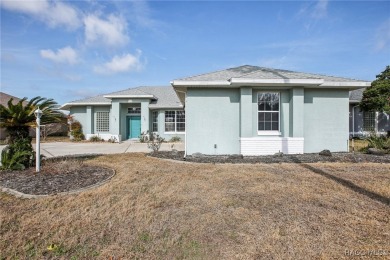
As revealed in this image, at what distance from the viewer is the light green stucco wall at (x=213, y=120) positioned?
10906mm

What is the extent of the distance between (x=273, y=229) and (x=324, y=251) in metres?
0.77

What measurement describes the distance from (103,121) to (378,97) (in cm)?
2479

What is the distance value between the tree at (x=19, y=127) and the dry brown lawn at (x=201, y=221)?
275 cm

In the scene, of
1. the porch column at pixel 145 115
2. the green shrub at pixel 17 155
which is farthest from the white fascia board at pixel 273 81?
the porch column at pixel 145 115

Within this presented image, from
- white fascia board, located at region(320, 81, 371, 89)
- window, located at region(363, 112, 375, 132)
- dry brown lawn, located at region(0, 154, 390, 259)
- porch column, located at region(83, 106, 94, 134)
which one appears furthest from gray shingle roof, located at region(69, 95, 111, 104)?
window, located at region(363, 112, 375, 132)

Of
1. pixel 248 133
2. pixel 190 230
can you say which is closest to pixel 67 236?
pixel 190 230

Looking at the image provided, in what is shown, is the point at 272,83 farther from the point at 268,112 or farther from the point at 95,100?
the point at 95,100

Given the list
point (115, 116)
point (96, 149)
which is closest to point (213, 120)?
point (96, 149)

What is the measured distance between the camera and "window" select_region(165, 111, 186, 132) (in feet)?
68.2

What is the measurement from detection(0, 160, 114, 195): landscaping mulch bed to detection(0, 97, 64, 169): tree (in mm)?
446

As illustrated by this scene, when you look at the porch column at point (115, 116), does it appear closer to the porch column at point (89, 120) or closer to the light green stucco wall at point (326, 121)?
the porch column at point (89, 120)

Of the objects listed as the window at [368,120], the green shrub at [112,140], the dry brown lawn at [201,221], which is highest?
the window at [368,120]

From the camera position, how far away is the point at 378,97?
58.0ft

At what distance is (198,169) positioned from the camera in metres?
7.99
